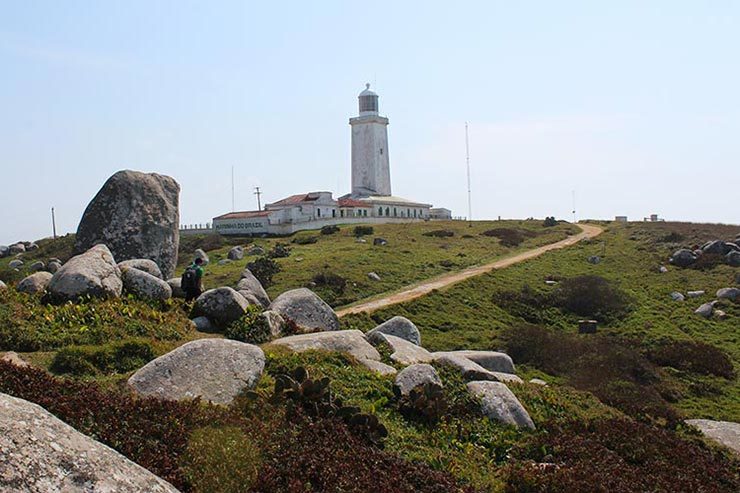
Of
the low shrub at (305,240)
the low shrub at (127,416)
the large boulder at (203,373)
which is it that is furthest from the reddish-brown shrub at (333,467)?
the low shrub at (305,240)

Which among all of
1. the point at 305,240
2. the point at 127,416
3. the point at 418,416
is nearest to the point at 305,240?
the point at 305,240

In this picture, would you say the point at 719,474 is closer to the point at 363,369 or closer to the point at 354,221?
the point at 363,369

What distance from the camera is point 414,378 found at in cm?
1662

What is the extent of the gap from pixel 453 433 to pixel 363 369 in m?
3.64

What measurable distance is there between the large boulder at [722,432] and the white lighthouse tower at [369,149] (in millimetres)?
78013

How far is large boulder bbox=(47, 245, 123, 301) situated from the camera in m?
20.8

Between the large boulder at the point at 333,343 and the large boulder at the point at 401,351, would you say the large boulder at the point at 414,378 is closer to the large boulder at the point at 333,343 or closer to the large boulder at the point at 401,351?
the large boulder at the point at 333,343

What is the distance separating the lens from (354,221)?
275ft

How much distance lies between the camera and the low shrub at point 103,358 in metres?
16.0

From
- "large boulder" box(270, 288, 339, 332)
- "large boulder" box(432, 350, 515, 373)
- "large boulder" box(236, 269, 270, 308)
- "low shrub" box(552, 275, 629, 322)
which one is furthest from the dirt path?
"large boulder" box(432, 350, 515, 373)

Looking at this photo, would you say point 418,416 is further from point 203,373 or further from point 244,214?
point 244,214

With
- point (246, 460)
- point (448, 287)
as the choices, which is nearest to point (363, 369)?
point (246, 460)

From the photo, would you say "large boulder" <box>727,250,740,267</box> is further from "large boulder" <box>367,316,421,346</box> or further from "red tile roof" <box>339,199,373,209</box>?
"red tile roof" <box>339,199,373,209</box>

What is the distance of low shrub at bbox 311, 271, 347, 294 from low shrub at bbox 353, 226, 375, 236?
2658 cm
